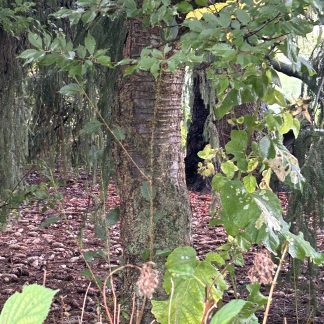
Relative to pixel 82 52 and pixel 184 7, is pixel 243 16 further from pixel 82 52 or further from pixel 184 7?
pixel 82 52

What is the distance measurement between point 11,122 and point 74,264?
4.35 ft

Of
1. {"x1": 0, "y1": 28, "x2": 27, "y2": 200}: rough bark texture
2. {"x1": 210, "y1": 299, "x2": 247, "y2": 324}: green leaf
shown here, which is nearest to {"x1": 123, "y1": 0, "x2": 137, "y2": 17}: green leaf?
{"x1": 210, "y1": 299, "x2": 247, "y2": 324}: green leaf

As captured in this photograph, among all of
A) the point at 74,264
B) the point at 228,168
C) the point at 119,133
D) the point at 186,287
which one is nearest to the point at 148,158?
the point at 119,133

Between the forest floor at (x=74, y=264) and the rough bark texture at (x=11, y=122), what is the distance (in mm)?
283

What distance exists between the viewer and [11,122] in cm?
388

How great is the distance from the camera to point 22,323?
605 mm

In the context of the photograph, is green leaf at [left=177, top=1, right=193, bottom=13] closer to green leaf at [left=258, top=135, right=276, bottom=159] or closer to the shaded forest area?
the shaded forest area

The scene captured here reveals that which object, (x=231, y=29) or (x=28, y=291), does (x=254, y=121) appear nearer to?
(x=231, y=29)

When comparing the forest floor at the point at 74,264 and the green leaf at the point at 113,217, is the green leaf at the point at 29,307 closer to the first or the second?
the green leaf at the point at 113,217

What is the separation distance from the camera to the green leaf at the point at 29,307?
60cm

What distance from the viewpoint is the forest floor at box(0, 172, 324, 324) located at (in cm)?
366

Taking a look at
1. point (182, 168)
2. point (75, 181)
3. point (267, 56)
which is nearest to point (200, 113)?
point (75, 181)

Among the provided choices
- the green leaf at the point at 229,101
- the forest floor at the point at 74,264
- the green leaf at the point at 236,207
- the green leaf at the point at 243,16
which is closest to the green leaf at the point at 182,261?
the green leaf at the point at 236,207

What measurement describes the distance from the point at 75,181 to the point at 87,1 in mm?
6469
